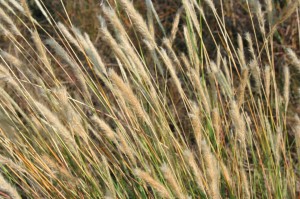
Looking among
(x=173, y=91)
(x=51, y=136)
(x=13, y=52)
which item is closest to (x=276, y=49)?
(x=173, y=91)

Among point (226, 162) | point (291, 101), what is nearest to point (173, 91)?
point (291, 101)

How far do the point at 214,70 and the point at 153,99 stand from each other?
0.61ft

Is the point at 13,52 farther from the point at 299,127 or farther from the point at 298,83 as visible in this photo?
the point at 299,127

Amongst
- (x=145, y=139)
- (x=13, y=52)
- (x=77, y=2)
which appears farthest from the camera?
(x=77, y=2)

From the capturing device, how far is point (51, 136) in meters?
1.43

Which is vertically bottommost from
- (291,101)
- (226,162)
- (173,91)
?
(291,101)

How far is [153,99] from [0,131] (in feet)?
1.38

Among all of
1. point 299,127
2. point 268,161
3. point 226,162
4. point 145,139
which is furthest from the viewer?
point 226,162

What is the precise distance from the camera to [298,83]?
2799mm

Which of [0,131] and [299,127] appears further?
[0,131]

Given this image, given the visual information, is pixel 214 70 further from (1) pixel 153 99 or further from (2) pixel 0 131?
(2) pixel 0 131

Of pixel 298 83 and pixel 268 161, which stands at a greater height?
pixel 268 161

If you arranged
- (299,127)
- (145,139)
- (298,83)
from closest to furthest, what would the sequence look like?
(299,127), (145,139), (298,83)

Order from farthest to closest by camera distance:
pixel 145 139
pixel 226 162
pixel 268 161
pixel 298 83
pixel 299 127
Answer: pixel 298 83, pixel 226 162, pixel 268 161, pixel 145 139, pixel 299 127
